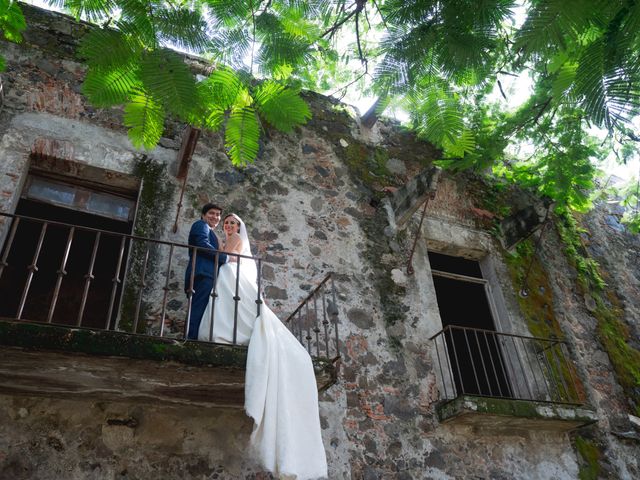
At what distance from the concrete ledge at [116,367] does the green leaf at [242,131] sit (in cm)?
137

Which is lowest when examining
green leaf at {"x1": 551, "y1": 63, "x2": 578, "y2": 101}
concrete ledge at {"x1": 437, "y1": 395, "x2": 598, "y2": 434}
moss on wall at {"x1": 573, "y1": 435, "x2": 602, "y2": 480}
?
moss on wall at {"x1": 573, "y1": 435, "x2": 602, "y2": 480}

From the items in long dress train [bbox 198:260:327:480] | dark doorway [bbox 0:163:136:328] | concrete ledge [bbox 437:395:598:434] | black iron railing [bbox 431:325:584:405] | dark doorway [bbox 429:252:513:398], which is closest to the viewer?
long dress train [bbox 198:260:327:480]

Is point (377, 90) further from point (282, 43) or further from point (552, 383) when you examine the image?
point (552, 383)

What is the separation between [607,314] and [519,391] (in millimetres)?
2059

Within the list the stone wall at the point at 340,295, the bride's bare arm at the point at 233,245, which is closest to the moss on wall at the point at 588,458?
the stone wall at the point at 340,295

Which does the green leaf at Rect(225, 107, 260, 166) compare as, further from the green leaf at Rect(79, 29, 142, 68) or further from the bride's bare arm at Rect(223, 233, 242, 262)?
the bride's bare arm at Rect(223, 233, 242, 262)

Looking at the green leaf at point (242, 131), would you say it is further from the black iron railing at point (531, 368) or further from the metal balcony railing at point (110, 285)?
the black iron railing at point (531, 368)

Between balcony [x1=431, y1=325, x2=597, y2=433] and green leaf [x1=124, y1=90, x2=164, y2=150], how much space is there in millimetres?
3324

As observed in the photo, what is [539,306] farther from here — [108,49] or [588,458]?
[108,49]

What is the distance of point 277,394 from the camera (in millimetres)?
3719

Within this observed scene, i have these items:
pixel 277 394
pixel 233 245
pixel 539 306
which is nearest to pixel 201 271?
pixel 233 245

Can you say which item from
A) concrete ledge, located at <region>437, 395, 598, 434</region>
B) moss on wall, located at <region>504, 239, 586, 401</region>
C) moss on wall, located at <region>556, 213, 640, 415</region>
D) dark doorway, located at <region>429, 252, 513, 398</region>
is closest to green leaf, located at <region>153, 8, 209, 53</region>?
concrete ledge, located at <region>437, 395, 598, 434</region>

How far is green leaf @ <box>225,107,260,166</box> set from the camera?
351 cm

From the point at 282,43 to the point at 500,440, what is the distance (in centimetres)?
417
